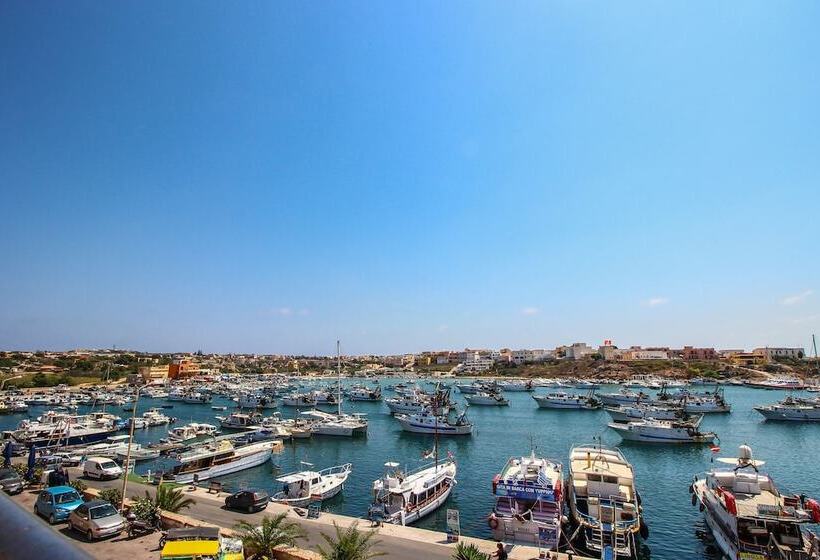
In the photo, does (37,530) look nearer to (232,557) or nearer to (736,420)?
(232,557)

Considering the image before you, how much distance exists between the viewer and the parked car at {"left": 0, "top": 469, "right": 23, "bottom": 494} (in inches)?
1023

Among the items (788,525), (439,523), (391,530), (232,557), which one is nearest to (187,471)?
(439,523)

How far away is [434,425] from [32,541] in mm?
65525

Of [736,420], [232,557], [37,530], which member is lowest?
[736,420]

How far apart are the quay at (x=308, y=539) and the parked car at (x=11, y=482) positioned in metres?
0.59

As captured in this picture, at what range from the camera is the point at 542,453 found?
5297 cm

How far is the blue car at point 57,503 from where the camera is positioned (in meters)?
20.8

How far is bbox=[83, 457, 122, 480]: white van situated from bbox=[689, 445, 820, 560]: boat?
3872cm

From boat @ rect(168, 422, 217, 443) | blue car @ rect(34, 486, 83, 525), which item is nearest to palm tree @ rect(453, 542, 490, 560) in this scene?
blue car @ rect(34, 486, 83, 525)

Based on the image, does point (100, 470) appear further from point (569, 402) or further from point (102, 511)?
point (569, 402)

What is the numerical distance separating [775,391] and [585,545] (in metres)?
136

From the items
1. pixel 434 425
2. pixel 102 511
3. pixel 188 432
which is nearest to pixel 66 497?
pixel 102 511

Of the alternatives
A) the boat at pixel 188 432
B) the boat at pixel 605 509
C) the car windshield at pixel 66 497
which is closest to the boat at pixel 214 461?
the boat at pixel 188 432

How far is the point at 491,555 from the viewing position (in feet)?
61.7
